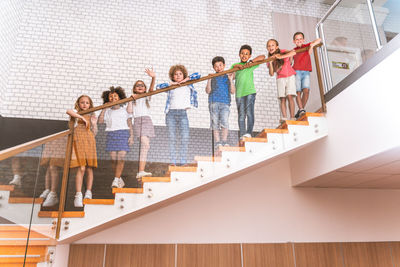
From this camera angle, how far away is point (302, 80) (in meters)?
4.23

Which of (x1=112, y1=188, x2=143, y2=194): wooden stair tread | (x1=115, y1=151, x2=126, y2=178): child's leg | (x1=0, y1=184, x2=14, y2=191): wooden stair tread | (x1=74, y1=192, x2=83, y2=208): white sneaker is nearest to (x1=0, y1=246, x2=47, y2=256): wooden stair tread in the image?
(x1=0, y1=184, x2=14, y2=191): wooden stair tread

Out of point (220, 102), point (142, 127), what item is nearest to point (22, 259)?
point (142, 127)

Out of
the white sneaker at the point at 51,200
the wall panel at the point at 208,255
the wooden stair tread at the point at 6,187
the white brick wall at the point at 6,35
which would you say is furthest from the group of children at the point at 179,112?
the white brick wall at the point at 6,35

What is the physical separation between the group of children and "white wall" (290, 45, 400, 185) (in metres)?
0.50

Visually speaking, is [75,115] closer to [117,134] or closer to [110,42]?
[117,134]

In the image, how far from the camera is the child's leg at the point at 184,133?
3590mm

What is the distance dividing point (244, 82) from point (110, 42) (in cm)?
321

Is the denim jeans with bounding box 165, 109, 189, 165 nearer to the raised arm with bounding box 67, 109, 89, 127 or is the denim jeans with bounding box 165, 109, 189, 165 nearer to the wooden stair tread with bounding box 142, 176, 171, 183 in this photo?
the wooden stair tread with bounding box 142, 176, 171, 183

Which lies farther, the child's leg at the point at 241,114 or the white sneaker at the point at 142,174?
the child's leg at the point at 241,114

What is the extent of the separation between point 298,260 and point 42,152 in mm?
3960

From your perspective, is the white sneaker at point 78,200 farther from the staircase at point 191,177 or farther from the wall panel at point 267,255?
the wall panel at point 267,255

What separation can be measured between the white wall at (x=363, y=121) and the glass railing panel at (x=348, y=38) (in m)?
0.34

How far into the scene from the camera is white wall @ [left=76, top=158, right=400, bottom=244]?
4.78 m

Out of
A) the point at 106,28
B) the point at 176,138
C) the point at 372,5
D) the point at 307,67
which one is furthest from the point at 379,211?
the point at 106,28
